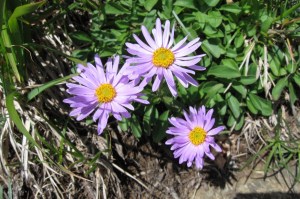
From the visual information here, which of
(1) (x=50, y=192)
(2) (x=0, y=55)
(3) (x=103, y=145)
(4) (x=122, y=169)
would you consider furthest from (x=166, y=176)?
(2) (x=0, y=55)

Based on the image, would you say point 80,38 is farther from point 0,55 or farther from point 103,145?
point 103,145

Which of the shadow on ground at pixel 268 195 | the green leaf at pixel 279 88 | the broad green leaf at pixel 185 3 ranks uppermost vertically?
the broad green leaf at pixel 185 3

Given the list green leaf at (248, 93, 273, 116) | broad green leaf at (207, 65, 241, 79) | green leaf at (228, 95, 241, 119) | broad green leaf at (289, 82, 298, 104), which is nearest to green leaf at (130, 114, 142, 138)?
broad green leaf at (207, 65, 241, 79)

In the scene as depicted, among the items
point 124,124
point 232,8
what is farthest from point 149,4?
point 124,124

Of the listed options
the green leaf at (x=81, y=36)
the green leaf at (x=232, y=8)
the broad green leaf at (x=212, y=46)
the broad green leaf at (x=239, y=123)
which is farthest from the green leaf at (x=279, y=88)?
the green leaf at (x=81, y=36)

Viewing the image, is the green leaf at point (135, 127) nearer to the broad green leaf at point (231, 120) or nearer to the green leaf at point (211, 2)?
the broad green leaf at point (231, 120)

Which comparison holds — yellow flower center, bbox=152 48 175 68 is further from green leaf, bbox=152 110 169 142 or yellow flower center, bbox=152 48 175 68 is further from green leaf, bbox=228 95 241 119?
green leaf, bbox=228 95 241 119

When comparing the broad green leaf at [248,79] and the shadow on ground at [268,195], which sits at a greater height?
the broad green leaf at [248,79]
